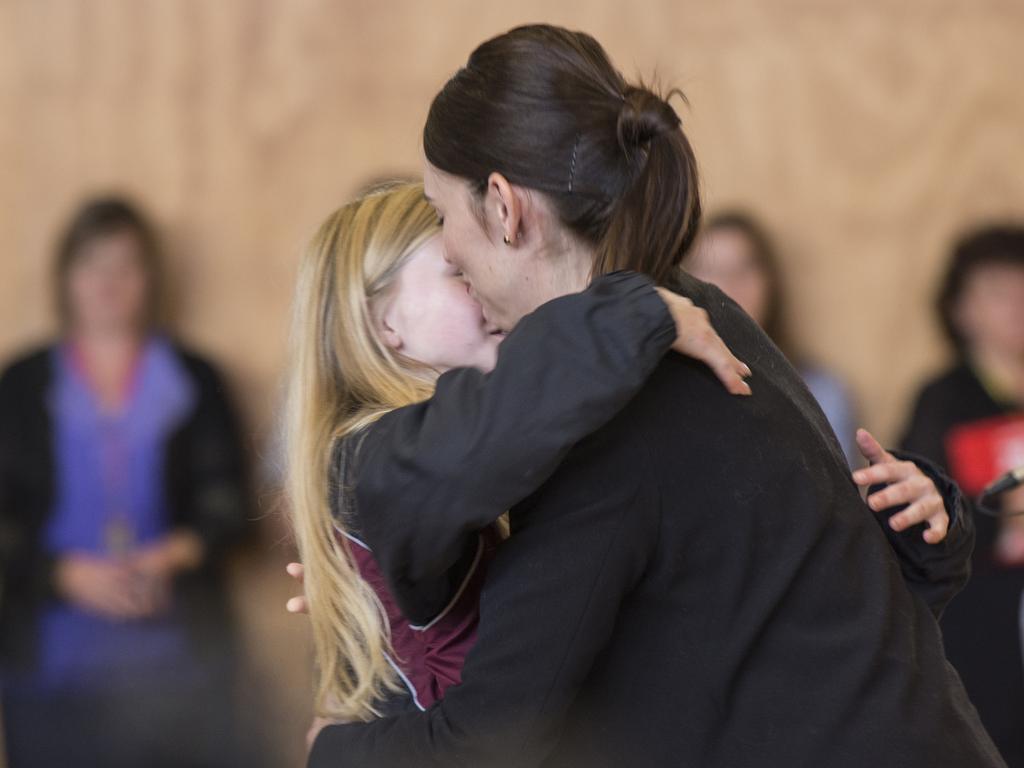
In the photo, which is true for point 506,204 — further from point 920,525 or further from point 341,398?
point 920,525

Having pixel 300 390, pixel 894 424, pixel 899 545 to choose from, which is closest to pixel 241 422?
pixel 894 424

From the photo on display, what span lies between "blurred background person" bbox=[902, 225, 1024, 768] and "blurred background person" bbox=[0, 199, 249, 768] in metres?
1.65

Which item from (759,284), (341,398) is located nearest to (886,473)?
(341,398)

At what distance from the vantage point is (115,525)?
132 inches

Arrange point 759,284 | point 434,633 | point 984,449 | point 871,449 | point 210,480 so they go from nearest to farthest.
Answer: point 434,633
point 871,449
point 984,449
point 210,480
point 759,284

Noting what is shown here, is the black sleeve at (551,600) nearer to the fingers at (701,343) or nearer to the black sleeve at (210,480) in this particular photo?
the fingers at (701,343)

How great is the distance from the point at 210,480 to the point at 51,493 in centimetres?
36

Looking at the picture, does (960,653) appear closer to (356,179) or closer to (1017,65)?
(1017,65)

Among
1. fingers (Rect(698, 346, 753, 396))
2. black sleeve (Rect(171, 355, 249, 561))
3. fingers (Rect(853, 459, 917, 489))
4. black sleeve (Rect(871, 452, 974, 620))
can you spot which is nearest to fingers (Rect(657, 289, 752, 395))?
fingers (Rect(698, 346, 753, 396))

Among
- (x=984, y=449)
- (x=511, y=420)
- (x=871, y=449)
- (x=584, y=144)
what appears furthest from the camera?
(x=984, y=449)

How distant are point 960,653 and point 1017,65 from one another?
1.57 meters

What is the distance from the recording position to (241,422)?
145 inches

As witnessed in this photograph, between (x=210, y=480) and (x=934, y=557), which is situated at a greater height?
(x=934, y=557)

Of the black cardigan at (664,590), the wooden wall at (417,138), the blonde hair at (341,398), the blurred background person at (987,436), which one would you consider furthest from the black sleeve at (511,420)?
the wooden wall at (417,138)
